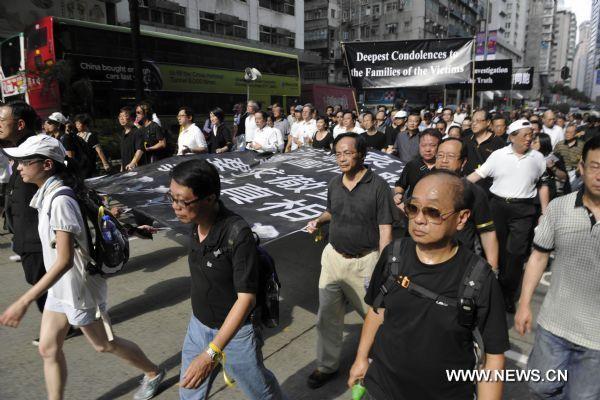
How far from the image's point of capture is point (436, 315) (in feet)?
5.56

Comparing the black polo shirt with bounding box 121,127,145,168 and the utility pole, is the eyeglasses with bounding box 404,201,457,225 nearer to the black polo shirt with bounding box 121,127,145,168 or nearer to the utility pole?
the black polo shirt with bounding box 121,127,145,168

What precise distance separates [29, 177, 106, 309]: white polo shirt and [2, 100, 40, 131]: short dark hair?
145 centimetres

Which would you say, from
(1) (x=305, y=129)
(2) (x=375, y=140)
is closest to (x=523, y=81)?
(1) (x=305, y=129)

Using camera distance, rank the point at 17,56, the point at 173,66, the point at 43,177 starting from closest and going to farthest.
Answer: the point at 43,177 → the point at 17,56 → the point at 173,66

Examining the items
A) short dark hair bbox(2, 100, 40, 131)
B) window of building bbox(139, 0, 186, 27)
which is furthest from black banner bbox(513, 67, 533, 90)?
short dark hair bbox(2, 100, 40, 131)

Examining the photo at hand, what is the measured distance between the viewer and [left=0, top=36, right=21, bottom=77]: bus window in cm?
1298

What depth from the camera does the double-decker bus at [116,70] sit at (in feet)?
38.9

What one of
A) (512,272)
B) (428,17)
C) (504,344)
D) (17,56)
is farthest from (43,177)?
(428,17)

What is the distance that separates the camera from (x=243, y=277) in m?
2.04

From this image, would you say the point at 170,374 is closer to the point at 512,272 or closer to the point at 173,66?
the point at 512,272

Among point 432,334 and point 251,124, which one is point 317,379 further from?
point 251,124

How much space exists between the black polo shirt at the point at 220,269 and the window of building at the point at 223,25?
96.2 feet

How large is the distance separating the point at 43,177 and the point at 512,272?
4.39 m

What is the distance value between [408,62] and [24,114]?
6.88 m
